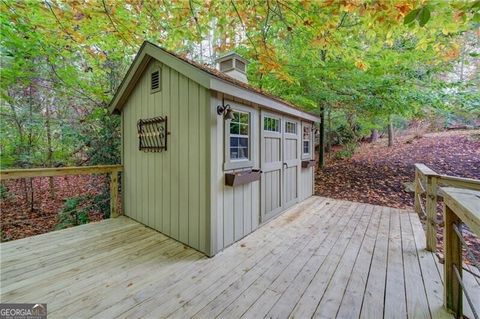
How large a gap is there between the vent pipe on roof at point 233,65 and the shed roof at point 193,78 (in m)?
1.42

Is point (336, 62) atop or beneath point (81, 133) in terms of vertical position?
atop

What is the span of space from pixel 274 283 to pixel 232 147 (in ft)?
5.73

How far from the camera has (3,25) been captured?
3545mm

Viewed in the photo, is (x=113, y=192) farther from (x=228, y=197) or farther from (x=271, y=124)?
(x=271, y=124)

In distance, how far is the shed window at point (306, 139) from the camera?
5.45 metres

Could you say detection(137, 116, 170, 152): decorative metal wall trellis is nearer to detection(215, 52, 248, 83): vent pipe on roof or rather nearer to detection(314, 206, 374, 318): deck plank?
detection(215, 52, 248, 83): vent pipe on roof

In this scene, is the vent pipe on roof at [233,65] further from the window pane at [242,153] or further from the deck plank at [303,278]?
the deck plank at [303,278]

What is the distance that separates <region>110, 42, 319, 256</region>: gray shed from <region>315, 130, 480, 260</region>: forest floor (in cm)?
249

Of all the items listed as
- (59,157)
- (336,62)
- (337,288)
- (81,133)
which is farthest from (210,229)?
(336,62)

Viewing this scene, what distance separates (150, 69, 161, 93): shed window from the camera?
11.3 ft

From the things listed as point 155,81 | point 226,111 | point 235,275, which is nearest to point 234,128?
point 226,111

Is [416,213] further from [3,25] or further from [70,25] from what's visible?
[3,25]

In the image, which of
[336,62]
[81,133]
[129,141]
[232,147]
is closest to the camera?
[232,147]

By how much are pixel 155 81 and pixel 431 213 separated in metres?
4.28
